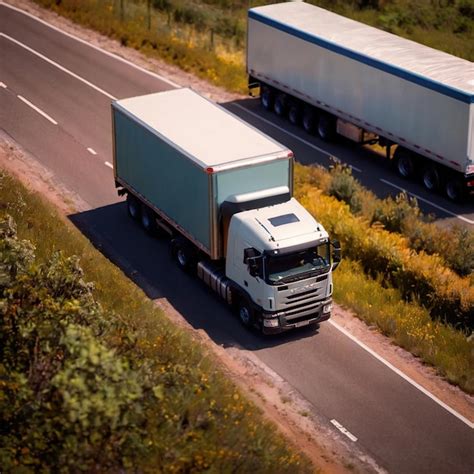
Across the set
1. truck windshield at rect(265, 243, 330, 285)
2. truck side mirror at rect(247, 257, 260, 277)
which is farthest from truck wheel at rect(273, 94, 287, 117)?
truck side mirror at rect(247, 257, 260, 277)

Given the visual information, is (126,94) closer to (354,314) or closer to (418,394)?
(354,314)

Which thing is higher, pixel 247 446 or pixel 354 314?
pixel 247 446

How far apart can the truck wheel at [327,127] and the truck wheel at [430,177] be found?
436 centimetres

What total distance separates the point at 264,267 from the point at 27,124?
576 inches

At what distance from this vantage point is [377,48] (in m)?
33.1

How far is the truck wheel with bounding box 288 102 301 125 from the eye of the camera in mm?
36125

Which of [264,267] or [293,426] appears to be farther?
[264,267]

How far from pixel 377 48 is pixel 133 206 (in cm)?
1096

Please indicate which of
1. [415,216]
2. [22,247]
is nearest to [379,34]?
[415,216]

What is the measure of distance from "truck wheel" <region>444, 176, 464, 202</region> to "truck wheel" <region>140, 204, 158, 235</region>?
32.0 ft

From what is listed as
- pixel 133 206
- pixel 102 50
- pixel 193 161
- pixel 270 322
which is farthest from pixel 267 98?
pixel 270 322

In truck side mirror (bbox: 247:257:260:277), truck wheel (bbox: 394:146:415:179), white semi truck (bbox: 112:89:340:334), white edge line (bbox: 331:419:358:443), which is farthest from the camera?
truck wheel (bbox: 394:146:415:179)

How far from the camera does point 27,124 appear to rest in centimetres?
3288

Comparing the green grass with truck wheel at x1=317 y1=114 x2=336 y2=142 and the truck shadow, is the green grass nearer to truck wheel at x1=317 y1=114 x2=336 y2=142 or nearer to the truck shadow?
the truck shadow
